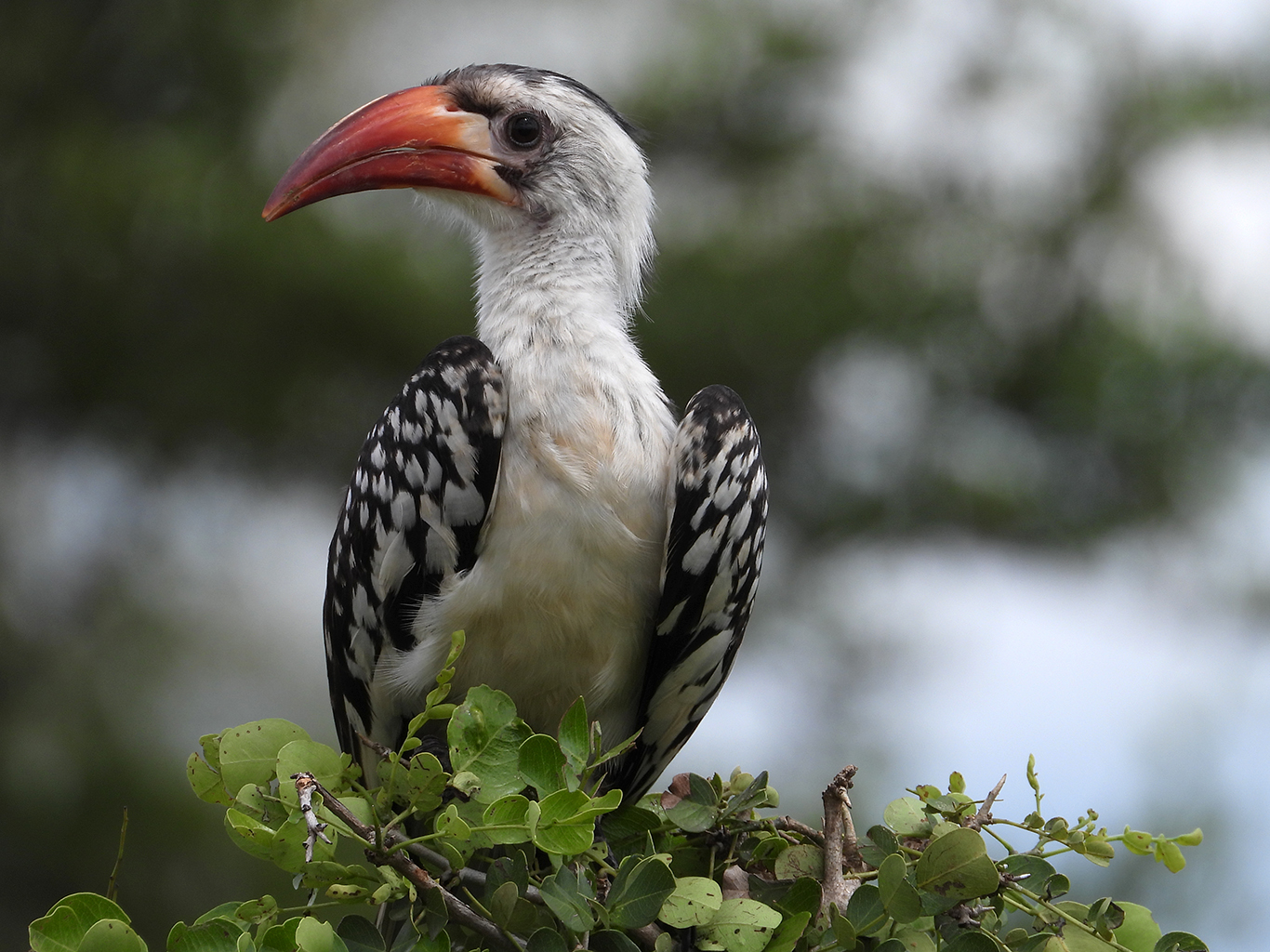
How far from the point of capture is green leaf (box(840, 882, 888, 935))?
1.18 meters

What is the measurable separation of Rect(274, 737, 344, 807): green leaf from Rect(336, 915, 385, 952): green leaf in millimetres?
143

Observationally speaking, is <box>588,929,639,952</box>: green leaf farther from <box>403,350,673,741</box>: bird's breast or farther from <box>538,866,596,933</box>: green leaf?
<box>403,350,673,741</box>: bird's breast

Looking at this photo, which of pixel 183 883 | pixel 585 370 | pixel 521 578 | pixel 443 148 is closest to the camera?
pixel 521 578

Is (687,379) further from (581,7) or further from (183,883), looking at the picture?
(183,883)

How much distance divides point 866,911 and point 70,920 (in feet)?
2.56

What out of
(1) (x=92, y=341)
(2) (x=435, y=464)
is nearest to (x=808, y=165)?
(1) (x=92, y=341)

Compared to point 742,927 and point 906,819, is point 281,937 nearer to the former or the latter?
point 742,927

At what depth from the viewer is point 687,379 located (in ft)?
18.1

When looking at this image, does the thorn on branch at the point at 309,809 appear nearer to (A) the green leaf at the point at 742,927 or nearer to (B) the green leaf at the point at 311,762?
(B) the green leaf at the point at 311,762

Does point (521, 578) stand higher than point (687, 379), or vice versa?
point (687, 379)

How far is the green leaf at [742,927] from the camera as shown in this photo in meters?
1.18

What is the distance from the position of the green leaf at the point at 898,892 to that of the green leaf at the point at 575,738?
329 mm

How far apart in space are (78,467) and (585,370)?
16.4ft

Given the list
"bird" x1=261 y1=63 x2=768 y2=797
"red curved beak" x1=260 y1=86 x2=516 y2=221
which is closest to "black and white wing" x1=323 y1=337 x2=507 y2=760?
"bird" x1=261 y1=63 x2=768 y2=797
